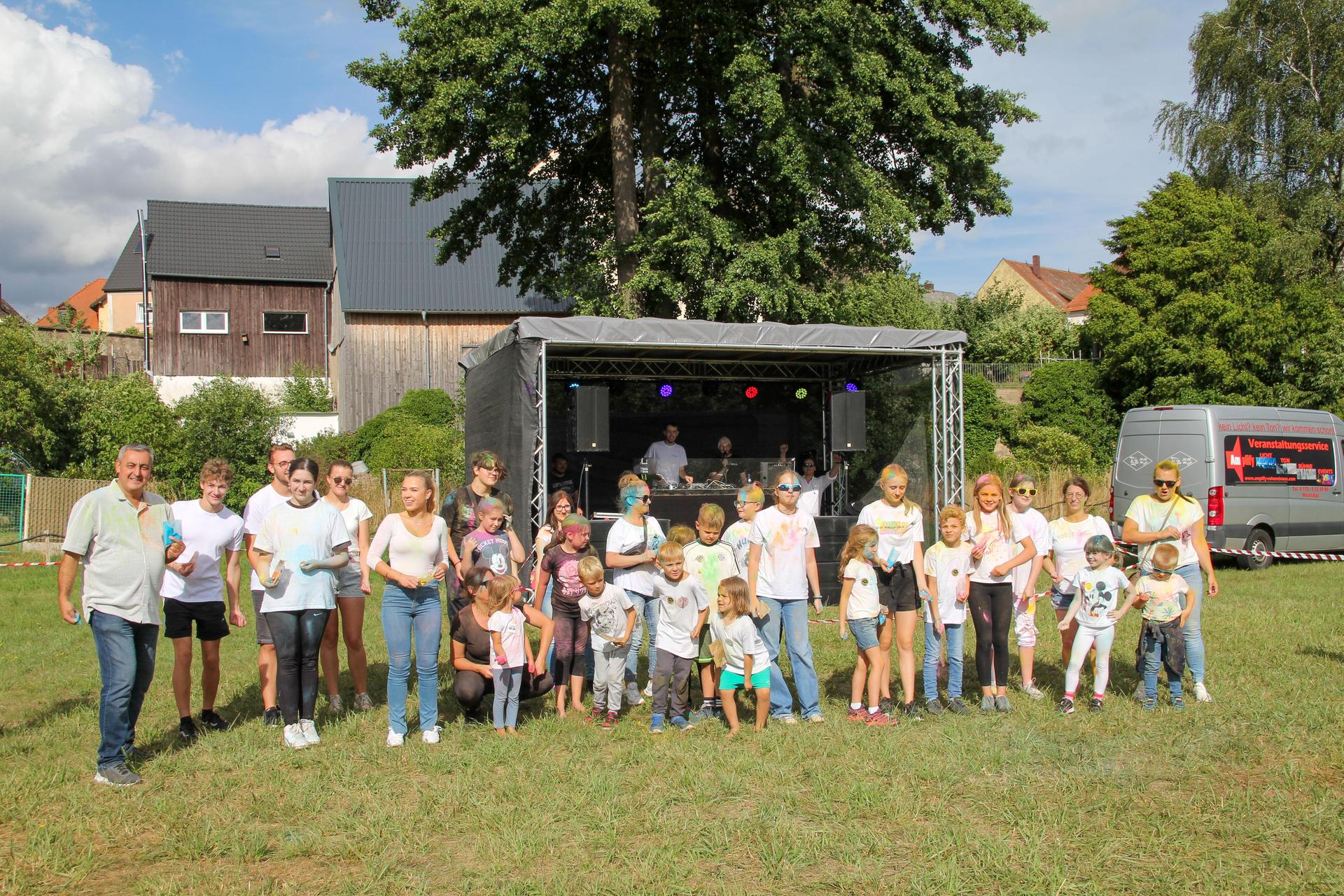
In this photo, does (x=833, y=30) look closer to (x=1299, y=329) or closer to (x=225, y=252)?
(x=1299, y=329)

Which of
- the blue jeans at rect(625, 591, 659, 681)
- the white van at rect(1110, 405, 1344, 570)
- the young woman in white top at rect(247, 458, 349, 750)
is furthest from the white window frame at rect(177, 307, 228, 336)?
the young woman in white top at rect(247, 458, 349, 750)

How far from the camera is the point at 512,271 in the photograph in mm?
20125

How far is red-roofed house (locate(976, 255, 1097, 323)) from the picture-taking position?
52219 millimetres

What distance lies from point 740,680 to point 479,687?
1.52 metres

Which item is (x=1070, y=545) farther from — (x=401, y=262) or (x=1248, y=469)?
(x=401, y=262)

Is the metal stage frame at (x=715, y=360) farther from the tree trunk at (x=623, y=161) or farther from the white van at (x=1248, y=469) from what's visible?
the white van at (x=1248, y=469)

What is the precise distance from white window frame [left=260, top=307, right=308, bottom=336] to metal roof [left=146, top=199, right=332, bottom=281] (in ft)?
3.41

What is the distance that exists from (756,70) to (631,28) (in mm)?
1950

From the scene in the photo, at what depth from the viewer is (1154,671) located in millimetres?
6387

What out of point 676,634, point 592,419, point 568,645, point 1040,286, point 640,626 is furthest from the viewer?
point 1040,286

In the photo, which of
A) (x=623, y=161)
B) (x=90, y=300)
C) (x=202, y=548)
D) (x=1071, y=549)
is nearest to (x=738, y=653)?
(x=1071, y=549)

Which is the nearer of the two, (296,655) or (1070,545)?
(296,655)

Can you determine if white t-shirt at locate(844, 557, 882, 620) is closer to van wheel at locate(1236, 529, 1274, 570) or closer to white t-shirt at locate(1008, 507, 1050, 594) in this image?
white t-shirt at locate(1008, 507, 1050, 594)

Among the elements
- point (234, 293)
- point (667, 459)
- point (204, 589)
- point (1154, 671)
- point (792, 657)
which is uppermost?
point (234, 293)
